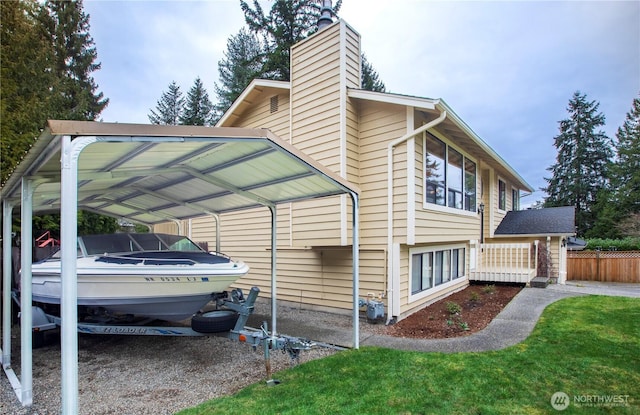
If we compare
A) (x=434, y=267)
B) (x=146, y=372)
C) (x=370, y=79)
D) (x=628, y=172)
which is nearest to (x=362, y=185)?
(x=434, y=267)

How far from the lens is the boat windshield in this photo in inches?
203

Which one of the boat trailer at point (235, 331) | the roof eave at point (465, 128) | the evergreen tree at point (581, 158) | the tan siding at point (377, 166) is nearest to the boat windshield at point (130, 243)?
the boat trailer at point (235, 331)

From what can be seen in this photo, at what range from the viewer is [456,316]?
7062mm

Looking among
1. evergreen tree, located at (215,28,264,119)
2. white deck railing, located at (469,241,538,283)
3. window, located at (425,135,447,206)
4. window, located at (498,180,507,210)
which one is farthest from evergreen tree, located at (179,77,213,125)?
window, located at (425,135,447,206)

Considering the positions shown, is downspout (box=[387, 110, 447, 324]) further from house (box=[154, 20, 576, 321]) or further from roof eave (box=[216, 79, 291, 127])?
roof eave (box=[216, 79, 291, 127])

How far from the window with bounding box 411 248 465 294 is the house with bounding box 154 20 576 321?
1.1 inches

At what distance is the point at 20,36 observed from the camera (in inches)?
379

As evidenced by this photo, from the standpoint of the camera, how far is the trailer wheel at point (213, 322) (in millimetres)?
4355

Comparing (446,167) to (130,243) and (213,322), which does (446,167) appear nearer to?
(213,322)

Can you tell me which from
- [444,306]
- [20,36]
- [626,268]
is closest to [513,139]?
[626,268]

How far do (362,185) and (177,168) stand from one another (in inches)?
169

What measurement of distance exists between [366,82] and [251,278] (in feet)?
60.3

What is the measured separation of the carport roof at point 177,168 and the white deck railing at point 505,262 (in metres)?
7.89

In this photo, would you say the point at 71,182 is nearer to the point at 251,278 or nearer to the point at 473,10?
the point at 251,278
